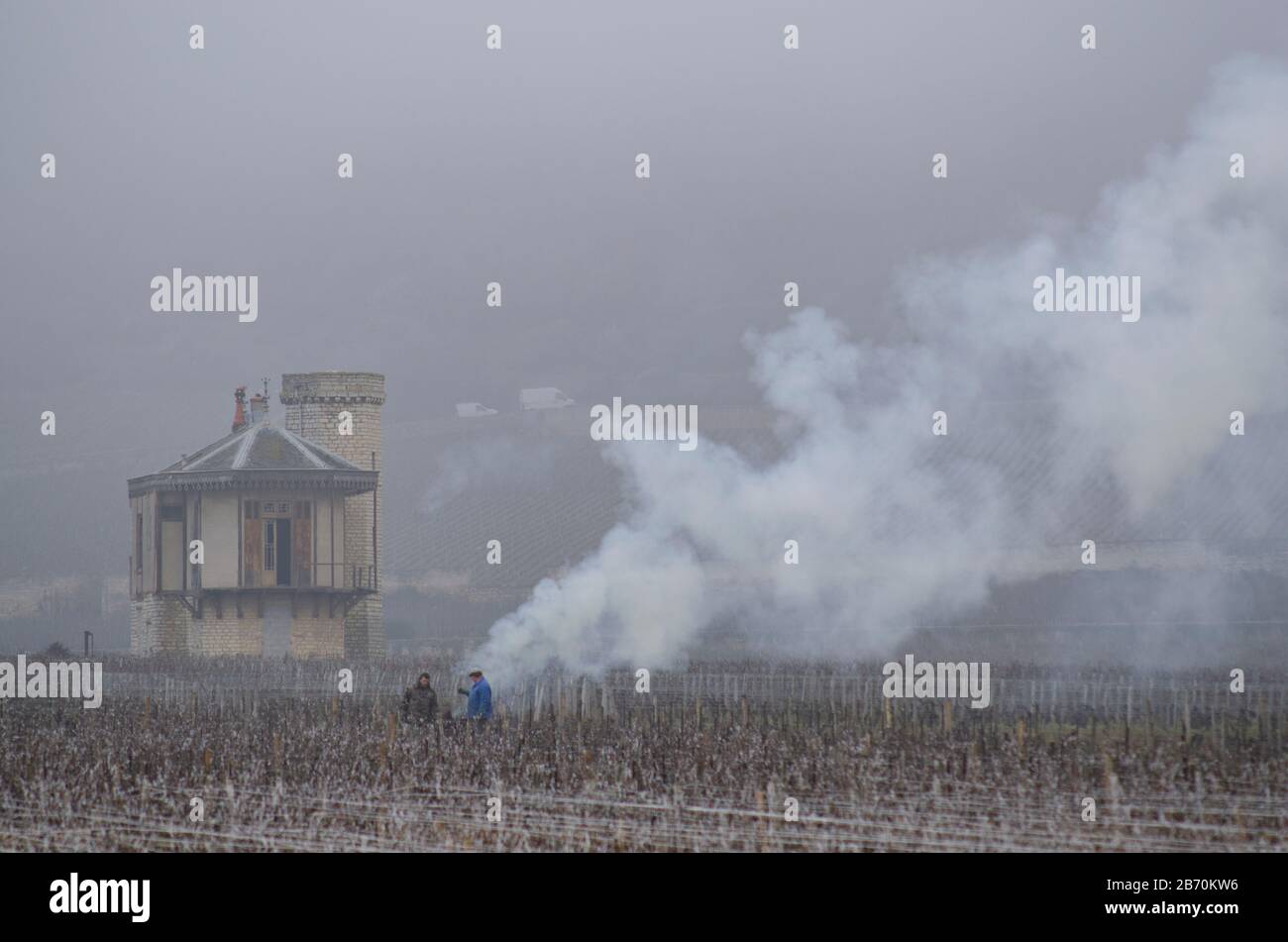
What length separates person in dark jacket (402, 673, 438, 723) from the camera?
27969mm

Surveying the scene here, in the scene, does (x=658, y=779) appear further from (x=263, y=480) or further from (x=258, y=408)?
(x=258, y=408)

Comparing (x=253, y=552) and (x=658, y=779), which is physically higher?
(x=253, y=552)

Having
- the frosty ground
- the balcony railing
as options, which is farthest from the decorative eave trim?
the frosty ground

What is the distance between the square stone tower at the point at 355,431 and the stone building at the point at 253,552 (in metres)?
1.35

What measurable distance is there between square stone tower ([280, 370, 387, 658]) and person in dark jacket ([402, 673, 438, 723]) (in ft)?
113

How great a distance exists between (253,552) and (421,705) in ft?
105

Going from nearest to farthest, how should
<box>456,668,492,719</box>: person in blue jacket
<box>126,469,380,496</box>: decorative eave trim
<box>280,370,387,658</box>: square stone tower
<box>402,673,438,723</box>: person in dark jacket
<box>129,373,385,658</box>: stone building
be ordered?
<box>456,668,492,719</box>: person in blue jacket < <box>402,673,438,723</box>: person in dark jacket < <box>126,469,380,496</box>: decorative eave trim < <box>129,373,385,658</box>: stone building < <box>280,370,387,658</box>: square stone tower

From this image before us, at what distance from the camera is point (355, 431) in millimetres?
65438

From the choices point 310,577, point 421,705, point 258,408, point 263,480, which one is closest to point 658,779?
point 421,705

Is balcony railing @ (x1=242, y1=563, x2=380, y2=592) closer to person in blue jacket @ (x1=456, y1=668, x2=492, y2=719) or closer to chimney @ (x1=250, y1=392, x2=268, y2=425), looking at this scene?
chimney @ (x1=250, y1=392, x2=268, y2=425)

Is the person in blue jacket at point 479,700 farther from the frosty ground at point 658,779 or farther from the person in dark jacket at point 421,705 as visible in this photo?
the person in dark jacket at point 421,705

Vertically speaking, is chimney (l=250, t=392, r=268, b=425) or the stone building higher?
chimney (l=250, t=392, r=268, b=425)
